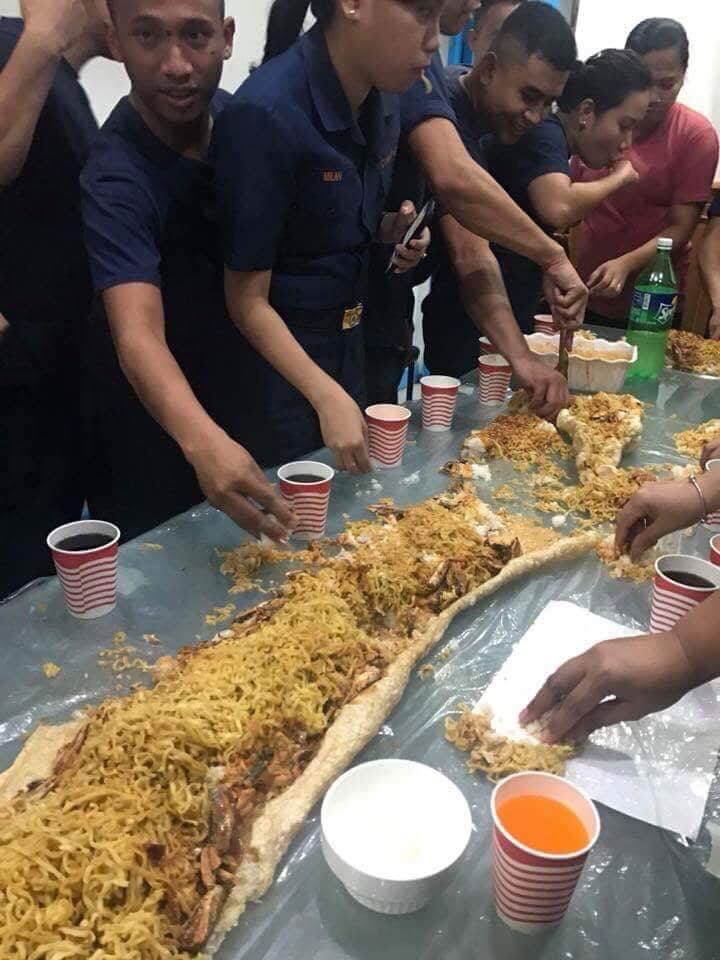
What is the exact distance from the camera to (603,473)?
2566 mm

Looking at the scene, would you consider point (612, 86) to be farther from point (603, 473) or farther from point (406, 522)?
point (406, 522)

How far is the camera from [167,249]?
255cm

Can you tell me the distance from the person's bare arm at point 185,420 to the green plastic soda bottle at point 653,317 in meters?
2.31

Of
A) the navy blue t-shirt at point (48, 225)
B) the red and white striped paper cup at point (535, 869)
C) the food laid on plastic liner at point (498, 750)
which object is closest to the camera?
the red and white striped paper cup at point (535, 869)

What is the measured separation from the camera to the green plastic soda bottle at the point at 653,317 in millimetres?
3578

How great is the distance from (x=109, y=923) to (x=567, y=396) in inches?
97.4

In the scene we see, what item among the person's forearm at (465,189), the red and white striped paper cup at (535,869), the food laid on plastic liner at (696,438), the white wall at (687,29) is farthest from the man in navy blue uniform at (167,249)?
the white wall at (687,29)

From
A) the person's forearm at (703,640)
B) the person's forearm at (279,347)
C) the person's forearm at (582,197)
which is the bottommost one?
the person's forearm at (703,640)

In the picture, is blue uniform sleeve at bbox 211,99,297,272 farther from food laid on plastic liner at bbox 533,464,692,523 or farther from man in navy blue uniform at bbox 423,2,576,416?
food laid on plastic liner at bbox 533,464,692,523

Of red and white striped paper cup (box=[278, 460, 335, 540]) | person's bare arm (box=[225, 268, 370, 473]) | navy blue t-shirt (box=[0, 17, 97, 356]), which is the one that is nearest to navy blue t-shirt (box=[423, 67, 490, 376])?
person's bare arm (box=[225, 268, 370, 473])

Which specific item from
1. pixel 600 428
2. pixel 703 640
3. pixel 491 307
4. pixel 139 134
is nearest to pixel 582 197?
pixel 491 307

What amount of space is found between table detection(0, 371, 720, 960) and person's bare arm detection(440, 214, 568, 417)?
0.55 meters

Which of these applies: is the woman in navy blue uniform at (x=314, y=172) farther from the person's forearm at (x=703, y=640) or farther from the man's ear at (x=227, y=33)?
the person's forearm at (x=703, y=640)

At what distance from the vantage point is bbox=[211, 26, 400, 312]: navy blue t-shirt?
88.6 inches
